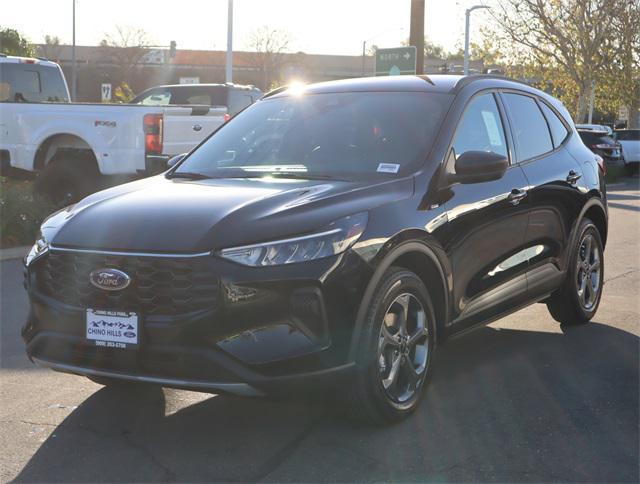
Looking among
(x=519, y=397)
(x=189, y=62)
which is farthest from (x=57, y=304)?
(x=189, y=62)

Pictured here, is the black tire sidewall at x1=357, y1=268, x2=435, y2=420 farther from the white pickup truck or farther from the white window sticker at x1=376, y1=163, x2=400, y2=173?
the white pickup truck

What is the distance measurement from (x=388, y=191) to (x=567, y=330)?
271 cm

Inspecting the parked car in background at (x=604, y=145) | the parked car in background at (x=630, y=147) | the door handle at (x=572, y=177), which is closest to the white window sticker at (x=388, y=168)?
the door handle at (x=572, y=177)

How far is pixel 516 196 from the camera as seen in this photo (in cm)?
546

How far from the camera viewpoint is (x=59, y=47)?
6825cm

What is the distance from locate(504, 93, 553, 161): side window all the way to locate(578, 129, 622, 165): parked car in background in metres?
22.8

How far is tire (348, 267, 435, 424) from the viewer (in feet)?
13.5

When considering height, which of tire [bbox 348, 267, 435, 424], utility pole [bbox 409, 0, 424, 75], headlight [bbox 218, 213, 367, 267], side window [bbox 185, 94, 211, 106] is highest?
A: utility pole [bbox 409, 0, 424, 75]

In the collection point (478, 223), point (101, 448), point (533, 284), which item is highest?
point (478, 223)

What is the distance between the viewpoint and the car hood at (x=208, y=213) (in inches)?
155

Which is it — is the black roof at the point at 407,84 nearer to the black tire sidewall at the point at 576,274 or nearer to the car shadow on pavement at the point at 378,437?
the black tire sidewall at the point at 576,274

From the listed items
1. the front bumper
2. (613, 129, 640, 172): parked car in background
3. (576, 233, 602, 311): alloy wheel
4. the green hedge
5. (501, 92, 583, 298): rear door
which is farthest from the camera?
(613, 129, 640, 172): parked car in background

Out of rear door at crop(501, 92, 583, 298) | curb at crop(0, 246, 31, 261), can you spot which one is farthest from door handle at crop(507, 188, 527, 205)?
curb at crop(0, 246, 31, 261)

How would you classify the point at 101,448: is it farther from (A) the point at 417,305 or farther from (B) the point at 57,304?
(A) the point at 417,305
